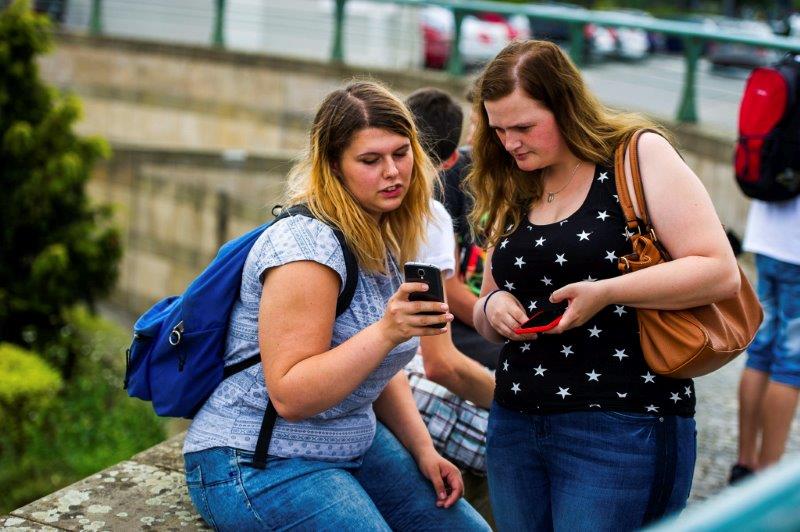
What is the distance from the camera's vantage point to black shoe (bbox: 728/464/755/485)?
4715mm

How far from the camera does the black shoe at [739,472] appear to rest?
186 inches

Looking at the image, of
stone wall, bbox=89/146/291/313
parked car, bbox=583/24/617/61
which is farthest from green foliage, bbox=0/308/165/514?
parked car, bbox=583/24/617/61

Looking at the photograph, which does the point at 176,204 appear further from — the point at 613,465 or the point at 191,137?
the point at 613,465

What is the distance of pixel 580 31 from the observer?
33.9 feet

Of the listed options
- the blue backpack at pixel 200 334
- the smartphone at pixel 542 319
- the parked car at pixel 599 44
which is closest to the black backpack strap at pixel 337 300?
the blue backpack at pixel 200 334

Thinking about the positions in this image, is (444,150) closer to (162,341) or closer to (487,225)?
(487,225)

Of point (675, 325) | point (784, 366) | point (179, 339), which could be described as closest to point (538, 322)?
point (675, 325)

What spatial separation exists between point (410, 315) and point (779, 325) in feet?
8.75

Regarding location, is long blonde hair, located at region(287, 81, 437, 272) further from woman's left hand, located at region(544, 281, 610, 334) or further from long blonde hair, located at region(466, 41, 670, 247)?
woman's left hand, located at region(544, 281, 610, 334)

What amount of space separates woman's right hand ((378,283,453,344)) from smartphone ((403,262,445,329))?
0.5 inches

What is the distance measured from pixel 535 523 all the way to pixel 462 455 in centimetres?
82

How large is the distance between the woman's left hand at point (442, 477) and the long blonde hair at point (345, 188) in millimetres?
574

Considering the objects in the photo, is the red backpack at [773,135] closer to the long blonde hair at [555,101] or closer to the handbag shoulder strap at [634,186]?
the long blonde hair at [555,101]

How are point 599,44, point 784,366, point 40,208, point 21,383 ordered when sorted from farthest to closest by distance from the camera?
point 599,44, point 40,208, point 21,383, point 784,366
